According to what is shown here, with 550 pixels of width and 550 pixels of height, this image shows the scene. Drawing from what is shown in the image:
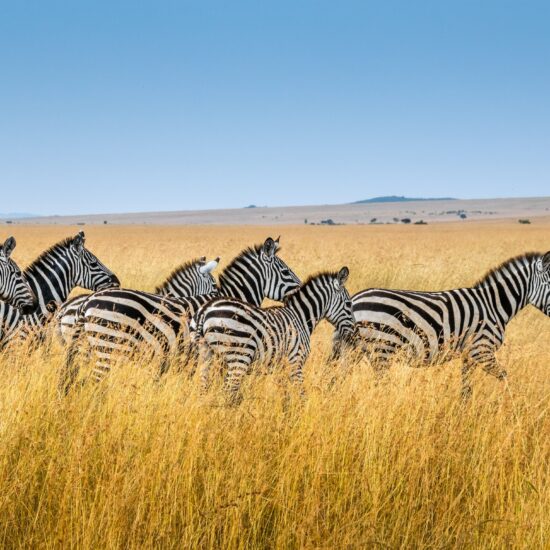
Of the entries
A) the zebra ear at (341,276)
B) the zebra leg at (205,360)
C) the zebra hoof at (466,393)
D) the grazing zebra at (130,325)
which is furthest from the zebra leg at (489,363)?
the grazing zebra at (130,325)

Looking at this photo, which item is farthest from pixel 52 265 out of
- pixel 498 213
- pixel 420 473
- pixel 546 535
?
pixel 498 213

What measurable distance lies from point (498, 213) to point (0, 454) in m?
178

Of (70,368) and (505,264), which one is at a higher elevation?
(505,264)

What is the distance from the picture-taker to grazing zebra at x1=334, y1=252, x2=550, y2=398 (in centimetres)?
737

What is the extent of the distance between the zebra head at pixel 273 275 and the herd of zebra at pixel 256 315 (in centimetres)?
1

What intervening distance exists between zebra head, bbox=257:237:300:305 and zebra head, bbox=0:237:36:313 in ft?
10.0

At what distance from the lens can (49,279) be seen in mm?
9102

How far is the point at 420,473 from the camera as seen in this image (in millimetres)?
4367

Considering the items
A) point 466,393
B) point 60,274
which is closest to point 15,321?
point 60,274

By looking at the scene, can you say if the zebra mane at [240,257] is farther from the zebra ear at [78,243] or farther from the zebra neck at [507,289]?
the zebra neck at [507,289]

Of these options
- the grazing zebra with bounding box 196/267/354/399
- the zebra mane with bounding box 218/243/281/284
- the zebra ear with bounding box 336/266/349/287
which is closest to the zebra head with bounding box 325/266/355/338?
the zebra ear with bounding box 336/266/349/287

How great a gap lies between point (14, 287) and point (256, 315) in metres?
3.55

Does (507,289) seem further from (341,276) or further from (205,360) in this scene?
(205,360)

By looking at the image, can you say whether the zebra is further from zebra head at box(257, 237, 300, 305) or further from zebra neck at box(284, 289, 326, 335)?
zebra neck at box(284, 289, 326, 335)
